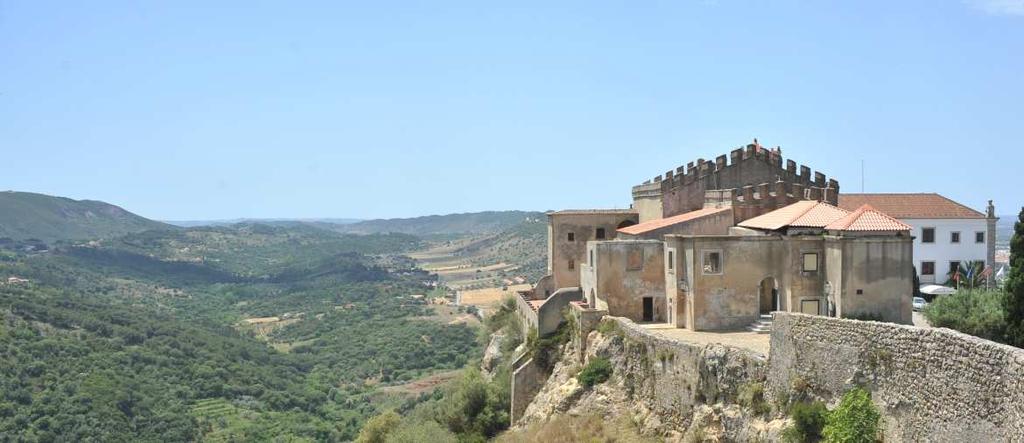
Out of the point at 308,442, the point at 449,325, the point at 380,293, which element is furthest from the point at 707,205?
the point at 380,293

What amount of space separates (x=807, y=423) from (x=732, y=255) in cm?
1129

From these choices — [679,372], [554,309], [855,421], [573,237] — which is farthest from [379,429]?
[855,421]

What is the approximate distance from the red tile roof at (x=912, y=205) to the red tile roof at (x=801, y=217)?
1614 centimetres

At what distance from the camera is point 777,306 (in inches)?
1126

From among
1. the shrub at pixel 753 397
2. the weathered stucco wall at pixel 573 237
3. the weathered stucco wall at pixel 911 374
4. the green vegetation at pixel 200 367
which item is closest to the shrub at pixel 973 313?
the shrub at pixel 753 397

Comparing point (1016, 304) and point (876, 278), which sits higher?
point (876, 278)

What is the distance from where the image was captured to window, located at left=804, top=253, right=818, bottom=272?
26.5 metres

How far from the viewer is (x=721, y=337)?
2573 centimetres

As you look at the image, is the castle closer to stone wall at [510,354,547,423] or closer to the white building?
stone wall at [510,354,547,423]

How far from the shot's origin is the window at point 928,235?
45.3 metres

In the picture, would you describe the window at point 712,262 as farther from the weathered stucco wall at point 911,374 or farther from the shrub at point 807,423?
the shrub at point 807,423

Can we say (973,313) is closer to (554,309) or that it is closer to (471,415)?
(554,309)

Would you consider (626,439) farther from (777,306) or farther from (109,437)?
(109,437)

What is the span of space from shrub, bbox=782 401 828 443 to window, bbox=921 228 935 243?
106ft
